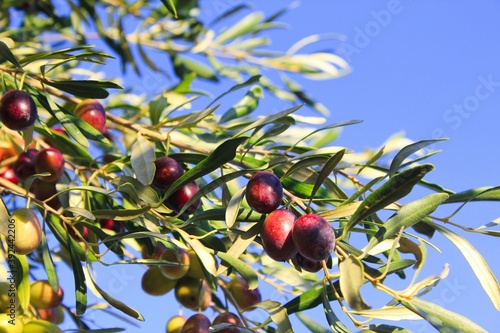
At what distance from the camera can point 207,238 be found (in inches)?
53.4

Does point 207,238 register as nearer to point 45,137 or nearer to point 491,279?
point 491,279

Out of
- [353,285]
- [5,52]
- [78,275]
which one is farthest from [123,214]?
[353,285]

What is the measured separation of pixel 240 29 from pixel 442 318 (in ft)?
7.82

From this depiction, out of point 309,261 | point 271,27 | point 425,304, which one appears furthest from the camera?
point 271,27

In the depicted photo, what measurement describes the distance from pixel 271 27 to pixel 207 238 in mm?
2093

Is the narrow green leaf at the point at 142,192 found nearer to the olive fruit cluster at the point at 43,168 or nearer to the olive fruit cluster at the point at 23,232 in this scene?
the olive fruit cluster at the point at 23,232

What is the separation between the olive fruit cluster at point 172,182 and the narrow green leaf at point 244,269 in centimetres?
16

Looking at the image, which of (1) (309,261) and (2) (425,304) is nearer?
(2) (425,304)

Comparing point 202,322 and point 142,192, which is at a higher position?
point 142,192

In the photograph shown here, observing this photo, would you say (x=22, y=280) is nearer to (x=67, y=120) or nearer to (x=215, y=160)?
(x=67, y=120)

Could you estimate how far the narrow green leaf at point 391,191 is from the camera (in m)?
1.09

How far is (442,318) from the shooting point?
1.08 m

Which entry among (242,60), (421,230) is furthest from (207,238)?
(242,60)

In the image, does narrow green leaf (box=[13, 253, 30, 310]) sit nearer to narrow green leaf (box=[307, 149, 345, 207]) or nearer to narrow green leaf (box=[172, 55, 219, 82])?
narrow green leaf (box=[307, 149, 345, 207])
